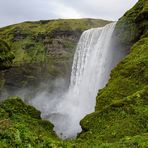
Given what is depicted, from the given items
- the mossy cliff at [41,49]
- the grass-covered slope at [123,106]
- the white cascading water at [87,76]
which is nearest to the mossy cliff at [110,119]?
the grass-covered slope at [123,106]

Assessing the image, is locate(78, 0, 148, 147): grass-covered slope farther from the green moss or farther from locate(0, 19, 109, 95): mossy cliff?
locate(0, 19, 109, 95): mossy cliff

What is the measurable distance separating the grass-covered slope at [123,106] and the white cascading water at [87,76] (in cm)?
1669

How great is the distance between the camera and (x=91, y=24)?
107m

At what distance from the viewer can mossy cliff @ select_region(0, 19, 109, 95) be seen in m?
86.2

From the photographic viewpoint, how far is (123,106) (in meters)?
22.4

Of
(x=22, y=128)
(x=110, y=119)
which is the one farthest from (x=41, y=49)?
(x=22, y=128)

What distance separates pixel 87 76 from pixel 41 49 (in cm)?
3782

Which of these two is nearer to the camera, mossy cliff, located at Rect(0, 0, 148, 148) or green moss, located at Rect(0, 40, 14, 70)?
mossy cliff, located at Rect(0, 0, 148, 148)

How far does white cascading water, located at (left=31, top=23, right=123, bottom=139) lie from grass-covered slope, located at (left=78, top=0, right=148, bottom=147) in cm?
1669

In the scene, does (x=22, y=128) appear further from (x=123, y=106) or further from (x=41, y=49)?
(x=41, y=49)

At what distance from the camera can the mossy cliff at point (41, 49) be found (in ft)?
283

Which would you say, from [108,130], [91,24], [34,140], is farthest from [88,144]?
[91,24]

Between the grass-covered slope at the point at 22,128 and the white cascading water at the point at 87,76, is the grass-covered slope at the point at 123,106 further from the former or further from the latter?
the white cascading water at the point at 87,76

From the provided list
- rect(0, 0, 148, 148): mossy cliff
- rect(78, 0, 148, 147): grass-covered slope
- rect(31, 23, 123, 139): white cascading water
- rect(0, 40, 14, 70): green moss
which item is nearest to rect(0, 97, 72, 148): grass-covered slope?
rect(0, 0, 148, 148): mossy cliff
